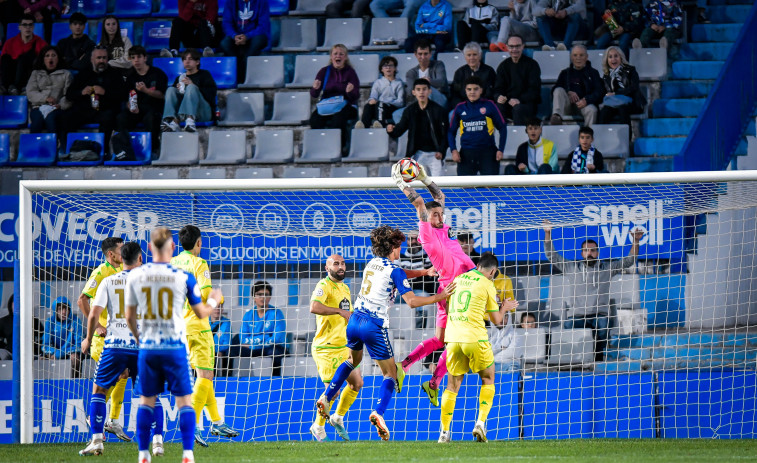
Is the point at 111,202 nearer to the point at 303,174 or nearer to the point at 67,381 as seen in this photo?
the point at 67,381

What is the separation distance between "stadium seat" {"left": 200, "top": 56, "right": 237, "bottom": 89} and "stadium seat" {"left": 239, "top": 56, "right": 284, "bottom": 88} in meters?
0.21

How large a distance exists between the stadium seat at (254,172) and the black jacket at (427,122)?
6.94 feet

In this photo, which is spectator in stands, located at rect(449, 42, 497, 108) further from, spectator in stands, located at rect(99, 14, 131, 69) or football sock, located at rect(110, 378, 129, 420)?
football sock, located at rect(110, 378, 129, 420)

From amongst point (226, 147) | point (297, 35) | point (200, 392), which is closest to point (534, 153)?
point (226, 147)

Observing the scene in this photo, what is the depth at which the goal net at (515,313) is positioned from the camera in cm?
1015

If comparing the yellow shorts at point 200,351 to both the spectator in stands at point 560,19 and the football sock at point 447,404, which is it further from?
the spectator in stands at point 560,19

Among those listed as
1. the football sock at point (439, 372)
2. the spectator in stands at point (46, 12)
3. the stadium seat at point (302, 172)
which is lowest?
the football sock at point (439, 372)

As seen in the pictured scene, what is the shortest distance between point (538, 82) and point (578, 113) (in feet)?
2.61

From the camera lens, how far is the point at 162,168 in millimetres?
14148

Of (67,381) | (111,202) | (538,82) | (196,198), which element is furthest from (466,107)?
(67,381)

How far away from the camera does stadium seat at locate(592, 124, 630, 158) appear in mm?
13492

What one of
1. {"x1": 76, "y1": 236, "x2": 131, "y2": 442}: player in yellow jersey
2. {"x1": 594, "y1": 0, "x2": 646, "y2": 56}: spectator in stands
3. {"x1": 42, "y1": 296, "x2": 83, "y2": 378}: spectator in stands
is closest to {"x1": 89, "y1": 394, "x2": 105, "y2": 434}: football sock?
{"x1": 76, "y1": 236, "x2": 131, "y2": 442}: player in yellow jersey

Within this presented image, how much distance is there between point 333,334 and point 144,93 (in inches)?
264

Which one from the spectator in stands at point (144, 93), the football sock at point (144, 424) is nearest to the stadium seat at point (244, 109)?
the spectator in stands at point (144, 93)
